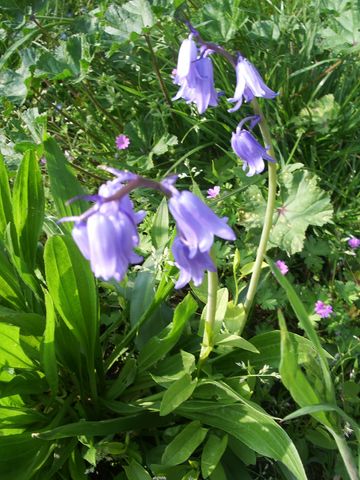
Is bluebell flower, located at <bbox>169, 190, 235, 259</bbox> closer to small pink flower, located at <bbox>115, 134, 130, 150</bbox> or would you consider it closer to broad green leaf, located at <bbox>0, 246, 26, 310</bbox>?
broad green leaf, located at <bbox>0, 246, 26, 310</bbox>

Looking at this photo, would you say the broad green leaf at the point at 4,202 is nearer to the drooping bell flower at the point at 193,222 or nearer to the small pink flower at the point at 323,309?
the drooping bell flower at the point at 193,222

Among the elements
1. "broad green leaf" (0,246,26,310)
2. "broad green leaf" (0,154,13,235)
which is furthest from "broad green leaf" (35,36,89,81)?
"broad green leaf" (0,246,26,310)

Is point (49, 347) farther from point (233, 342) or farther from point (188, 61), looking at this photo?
point (188, 61)

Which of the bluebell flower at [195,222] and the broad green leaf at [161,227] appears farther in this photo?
the broad green leaf at [161,227]

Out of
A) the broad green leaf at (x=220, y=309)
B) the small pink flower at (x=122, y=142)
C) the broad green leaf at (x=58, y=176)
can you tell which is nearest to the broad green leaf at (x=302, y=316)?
the broad green leaf at (x=220, y=309)

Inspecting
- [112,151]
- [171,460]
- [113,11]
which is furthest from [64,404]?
[113,11]

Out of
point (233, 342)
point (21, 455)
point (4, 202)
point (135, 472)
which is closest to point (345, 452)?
point (233, 342)
